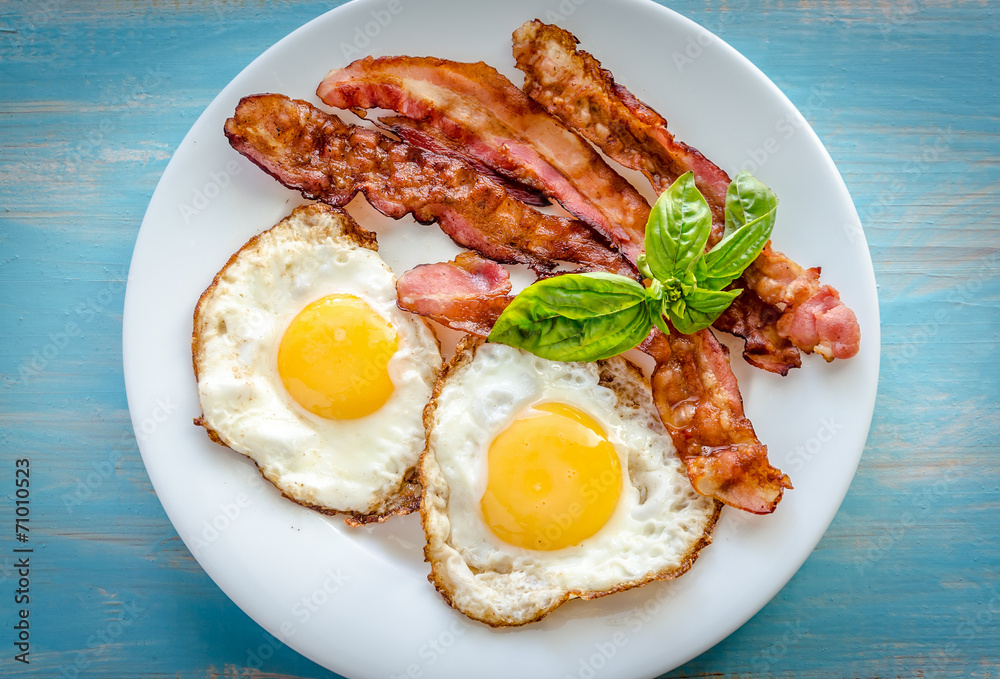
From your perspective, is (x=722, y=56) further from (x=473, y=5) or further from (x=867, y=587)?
(x=867, y=587)

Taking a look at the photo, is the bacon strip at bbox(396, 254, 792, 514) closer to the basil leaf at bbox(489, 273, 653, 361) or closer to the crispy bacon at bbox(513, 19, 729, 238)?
the basil leaf at bbox(489, 273, 653, 361)

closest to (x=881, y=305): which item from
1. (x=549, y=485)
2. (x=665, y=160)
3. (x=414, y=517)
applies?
(x=665, y=160)

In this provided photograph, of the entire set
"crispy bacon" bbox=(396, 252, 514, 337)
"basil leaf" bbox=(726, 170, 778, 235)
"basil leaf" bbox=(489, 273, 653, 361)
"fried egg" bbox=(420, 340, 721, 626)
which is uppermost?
"basil leaf" bbox=(726, 170, 778, 235)

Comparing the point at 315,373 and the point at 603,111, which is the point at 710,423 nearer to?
the point at 603,111

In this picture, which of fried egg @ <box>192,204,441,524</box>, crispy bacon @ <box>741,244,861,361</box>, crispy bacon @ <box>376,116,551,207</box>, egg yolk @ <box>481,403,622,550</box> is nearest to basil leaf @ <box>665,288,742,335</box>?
crispy bacon @ <box>741,244,861,361</box>

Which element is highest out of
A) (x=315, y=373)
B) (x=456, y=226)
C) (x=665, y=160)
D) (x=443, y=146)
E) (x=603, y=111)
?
(x=603, y=111)

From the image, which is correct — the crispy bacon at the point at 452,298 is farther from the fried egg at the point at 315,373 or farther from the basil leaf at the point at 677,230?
the basil leaf at the point at 677,230
